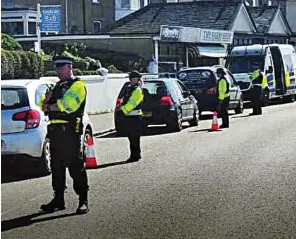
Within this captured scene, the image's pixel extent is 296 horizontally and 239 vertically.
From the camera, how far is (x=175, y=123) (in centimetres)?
2103

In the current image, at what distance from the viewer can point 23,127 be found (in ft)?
42.3

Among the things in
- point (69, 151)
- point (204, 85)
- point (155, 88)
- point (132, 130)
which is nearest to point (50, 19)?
point (204, 85)

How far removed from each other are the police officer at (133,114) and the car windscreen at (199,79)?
1082 centimetres

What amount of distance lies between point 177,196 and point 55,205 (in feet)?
5.91

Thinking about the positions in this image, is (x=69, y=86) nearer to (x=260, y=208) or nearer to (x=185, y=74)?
(x=260, y=208)

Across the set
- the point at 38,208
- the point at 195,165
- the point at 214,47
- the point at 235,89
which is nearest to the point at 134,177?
the point at 195,165

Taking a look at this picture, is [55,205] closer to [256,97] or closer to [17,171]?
[17,171]

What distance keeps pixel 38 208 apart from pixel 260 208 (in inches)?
108

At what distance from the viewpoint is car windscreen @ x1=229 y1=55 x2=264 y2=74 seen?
33438 mm

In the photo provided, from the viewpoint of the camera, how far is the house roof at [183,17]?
2020 inches

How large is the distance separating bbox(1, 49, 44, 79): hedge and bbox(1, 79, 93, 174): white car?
10.9 meters

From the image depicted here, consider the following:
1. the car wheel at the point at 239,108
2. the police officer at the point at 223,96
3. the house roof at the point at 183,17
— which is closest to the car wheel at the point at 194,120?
the police officer at the point at 223,96

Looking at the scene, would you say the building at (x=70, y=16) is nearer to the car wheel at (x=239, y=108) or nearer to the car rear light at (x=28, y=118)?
the car wheel at (x=239, y=108)

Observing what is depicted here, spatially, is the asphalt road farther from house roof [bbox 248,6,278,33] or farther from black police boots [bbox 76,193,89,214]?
house roof [bbox 248,6,278,33]
